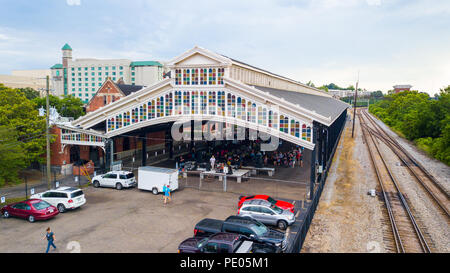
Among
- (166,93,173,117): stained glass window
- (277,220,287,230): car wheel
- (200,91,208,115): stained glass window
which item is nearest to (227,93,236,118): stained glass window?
(200,91,208,115): stained glass window

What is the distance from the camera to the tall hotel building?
126 meters

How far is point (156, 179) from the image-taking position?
86.2 ft

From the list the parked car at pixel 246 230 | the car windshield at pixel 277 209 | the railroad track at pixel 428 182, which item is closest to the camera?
the parked car at pixel 246 230

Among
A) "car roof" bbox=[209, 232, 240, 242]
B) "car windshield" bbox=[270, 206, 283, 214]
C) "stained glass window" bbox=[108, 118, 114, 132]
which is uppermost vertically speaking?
"stained glass window" bbox=[108, 118, 114, 132]

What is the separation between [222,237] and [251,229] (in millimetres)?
2244

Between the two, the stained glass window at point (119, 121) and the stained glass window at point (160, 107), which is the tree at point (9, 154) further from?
the stained glass window at point (160, 107)

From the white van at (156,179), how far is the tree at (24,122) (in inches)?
426

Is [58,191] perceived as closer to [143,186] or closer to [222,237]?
[143,186]

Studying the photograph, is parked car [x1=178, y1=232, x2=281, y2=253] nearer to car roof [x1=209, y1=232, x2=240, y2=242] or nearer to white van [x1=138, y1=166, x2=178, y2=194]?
car roof [x1=209, y1=232, x2=240, y2=242]

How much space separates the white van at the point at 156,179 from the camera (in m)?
26.0

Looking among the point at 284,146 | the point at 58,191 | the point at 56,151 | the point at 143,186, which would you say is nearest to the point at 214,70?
the point at 143,186

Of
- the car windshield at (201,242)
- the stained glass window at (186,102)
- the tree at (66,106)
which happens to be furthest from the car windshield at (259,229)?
the tree at (66,106)

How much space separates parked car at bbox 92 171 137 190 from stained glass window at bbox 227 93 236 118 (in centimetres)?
1037

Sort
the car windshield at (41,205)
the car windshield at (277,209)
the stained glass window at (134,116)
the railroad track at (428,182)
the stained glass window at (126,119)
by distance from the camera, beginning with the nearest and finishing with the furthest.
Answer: the car windshield at (277,209)
the car windshield at (41,205)
the railroad track at (428,182)
the stained glass window at (134,116)
the stained glass window at (126,119)
